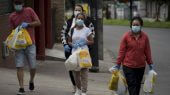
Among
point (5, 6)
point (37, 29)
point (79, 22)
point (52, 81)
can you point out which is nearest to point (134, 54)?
point (79, 22)

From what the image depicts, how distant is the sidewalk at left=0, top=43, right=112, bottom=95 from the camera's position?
11242mm

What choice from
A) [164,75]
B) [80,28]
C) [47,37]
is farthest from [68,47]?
[47,37]

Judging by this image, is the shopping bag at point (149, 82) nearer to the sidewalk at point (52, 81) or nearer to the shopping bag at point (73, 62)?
the shopping bag at point (73, 62)

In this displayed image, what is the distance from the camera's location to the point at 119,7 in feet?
255

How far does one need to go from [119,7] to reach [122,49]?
68.8 meters

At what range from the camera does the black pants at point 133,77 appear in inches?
370

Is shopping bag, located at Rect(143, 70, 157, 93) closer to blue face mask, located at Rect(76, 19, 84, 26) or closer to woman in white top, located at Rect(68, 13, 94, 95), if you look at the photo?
woman in white top, located at Rect(68, 13, 94, 95)

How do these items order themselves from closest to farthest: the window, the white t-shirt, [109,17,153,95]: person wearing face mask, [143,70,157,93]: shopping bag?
1. [109,17,153,95]: person wearing face mask
2. [143,70,157,93]: shopping bag
3. the white t-shirt
4. the window

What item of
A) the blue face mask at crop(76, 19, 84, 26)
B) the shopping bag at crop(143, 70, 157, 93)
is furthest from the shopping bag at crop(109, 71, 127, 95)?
the blue face mask at crop(76, 19, 84, 26)

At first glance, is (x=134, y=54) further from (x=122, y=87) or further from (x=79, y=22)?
(x=79, y=22)

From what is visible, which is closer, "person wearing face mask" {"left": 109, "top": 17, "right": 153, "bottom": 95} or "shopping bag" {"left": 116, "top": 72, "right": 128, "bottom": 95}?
"person wearing face mask" {"left": 109, "top": 17, "right": 153, "bottom": 95}

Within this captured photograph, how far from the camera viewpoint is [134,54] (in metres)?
9.29

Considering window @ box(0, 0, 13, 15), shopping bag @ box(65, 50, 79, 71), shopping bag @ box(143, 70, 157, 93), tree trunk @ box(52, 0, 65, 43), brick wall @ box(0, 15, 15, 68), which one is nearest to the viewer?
shopping bag @ box(143, 70, 157, 93)

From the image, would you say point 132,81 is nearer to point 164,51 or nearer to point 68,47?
point 68,47
